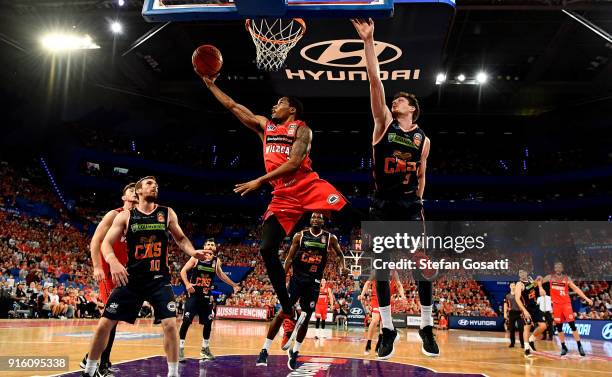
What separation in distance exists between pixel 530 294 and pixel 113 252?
426 inches

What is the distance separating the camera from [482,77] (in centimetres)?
2531

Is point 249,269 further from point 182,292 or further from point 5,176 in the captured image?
point 5,176

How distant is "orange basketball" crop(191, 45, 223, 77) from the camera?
5453mm

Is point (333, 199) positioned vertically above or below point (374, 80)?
below

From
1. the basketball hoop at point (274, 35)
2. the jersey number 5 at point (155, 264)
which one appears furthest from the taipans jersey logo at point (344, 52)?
A: the jersey number 5 at point (155, 264)

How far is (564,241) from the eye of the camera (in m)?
30.2

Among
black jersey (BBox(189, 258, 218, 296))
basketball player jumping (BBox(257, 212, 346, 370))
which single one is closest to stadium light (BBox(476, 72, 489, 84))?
basketball player jumping (BBox(257, 212, 346, 370))

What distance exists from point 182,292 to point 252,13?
25205mm

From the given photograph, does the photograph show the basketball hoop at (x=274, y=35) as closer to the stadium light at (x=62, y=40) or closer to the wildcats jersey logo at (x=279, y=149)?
the wildcats jersey logo at (x=279, y=149)

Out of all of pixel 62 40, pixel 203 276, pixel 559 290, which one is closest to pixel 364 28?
pixel 203 276

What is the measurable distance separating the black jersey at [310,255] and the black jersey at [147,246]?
330cm

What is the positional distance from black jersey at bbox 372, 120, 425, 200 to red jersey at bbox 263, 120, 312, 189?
862mm

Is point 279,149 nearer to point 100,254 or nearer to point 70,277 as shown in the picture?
point 100,254

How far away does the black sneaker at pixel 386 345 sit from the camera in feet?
14.6
